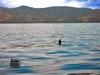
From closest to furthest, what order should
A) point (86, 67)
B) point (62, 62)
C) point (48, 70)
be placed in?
point (48, 70), point (86, 67), point (62, 62)

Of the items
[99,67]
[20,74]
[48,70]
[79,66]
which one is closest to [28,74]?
[20,74]

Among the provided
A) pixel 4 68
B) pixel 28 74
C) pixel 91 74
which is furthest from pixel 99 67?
pixel 4 68

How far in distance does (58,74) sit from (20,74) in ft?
10.7

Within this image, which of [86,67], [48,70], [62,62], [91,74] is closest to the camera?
[91,74]

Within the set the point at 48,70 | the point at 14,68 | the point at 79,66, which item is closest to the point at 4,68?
the point at 14,68

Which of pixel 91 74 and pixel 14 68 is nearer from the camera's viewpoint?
pixel 91 74

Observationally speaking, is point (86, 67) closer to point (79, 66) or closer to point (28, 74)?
point (79, 66)

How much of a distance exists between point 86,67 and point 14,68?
23.2 feet

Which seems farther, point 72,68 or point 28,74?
point 72,68

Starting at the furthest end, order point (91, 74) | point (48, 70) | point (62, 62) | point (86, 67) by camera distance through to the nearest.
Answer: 1. point (62, 62)
2. point (86, 67)
3. point (48, 70)
4. point (91, 74)

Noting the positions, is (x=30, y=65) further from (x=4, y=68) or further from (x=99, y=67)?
(x=99, y=67)

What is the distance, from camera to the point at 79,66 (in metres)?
22.8

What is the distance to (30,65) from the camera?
908 inches

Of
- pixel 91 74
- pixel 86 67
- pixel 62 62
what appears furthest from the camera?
pixel 62 62
